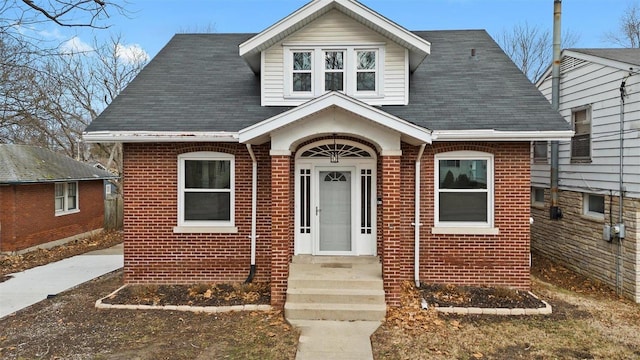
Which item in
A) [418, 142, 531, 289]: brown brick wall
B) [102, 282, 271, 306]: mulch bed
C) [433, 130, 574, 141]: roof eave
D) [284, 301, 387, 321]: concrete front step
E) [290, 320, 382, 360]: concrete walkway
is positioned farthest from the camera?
[418, 142, 531, 289]: brown brick wall

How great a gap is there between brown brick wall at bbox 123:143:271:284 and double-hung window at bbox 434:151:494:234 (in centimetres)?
361

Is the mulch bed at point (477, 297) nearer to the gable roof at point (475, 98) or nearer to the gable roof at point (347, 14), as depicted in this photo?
the gable roof at point (475, 98)

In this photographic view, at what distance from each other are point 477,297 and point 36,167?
16.0 m

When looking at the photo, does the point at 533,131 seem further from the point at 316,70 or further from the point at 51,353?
the point at 51,353

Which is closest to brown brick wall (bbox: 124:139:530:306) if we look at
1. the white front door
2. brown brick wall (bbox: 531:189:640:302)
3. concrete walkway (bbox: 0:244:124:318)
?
the white front door

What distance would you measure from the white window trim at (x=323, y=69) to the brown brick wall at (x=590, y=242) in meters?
6.05

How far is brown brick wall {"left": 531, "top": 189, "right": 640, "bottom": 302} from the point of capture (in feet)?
27.0

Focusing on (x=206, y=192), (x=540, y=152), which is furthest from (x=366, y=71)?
(x=540, y=152)

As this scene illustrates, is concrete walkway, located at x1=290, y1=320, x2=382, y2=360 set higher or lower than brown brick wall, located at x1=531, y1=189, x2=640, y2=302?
lower

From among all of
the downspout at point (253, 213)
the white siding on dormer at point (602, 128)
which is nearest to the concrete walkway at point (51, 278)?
the downspout at point (253, 213)

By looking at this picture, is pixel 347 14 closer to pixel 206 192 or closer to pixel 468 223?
pixel 206 192

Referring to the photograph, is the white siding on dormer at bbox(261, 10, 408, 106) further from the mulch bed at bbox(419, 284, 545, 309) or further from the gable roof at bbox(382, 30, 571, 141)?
the mulch bed at bbox(419, 284, 545, 309)

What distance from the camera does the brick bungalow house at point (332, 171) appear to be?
25.8 ft

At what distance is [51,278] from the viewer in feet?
32.0
